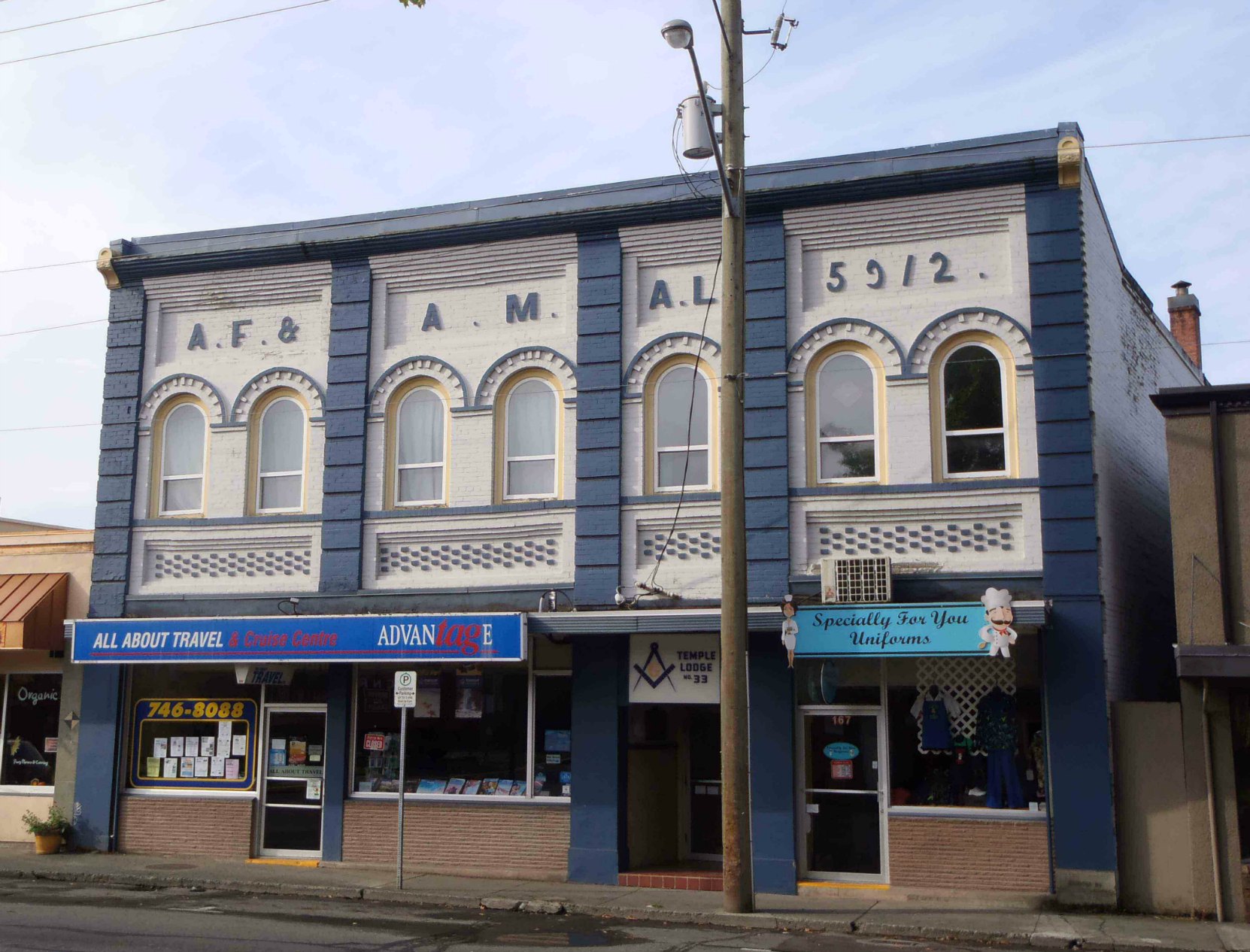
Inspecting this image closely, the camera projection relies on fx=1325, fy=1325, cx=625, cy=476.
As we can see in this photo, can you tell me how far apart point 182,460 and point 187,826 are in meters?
5.02

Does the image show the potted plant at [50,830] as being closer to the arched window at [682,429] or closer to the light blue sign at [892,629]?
the arched window at [682,429]

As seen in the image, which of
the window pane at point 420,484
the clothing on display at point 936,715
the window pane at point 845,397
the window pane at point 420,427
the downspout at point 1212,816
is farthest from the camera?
A: the window pane at point 420,427

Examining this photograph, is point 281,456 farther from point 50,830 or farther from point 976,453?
point 976,453

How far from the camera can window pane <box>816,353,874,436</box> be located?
15.7m

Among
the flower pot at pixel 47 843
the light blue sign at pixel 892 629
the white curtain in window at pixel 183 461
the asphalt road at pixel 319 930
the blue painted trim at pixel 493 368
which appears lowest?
the asphalt road at pixel 319 930

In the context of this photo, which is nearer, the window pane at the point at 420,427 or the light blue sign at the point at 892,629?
the light blue sign at the point at 892,629

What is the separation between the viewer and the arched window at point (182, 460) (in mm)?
18516

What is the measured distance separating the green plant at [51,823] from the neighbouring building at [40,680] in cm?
15

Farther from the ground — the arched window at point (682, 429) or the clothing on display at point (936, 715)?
the arched window at point (682, 429)

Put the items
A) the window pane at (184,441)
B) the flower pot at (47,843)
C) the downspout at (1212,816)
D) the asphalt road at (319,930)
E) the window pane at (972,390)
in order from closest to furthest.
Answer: the asphalt road at (319,930) → the downspout at (1212,816) → the window pane at (972,390) → the flower pot at (47,843) → the window pane at (184,441)

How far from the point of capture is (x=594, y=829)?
15.8 m

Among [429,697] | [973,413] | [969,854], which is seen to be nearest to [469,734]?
[429,697]

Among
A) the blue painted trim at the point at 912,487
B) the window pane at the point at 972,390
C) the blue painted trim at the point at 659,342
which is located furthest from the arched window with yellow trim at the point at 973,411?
the blue painted trim at the point at 659,342

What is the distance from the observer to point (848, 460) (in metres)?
15.7
